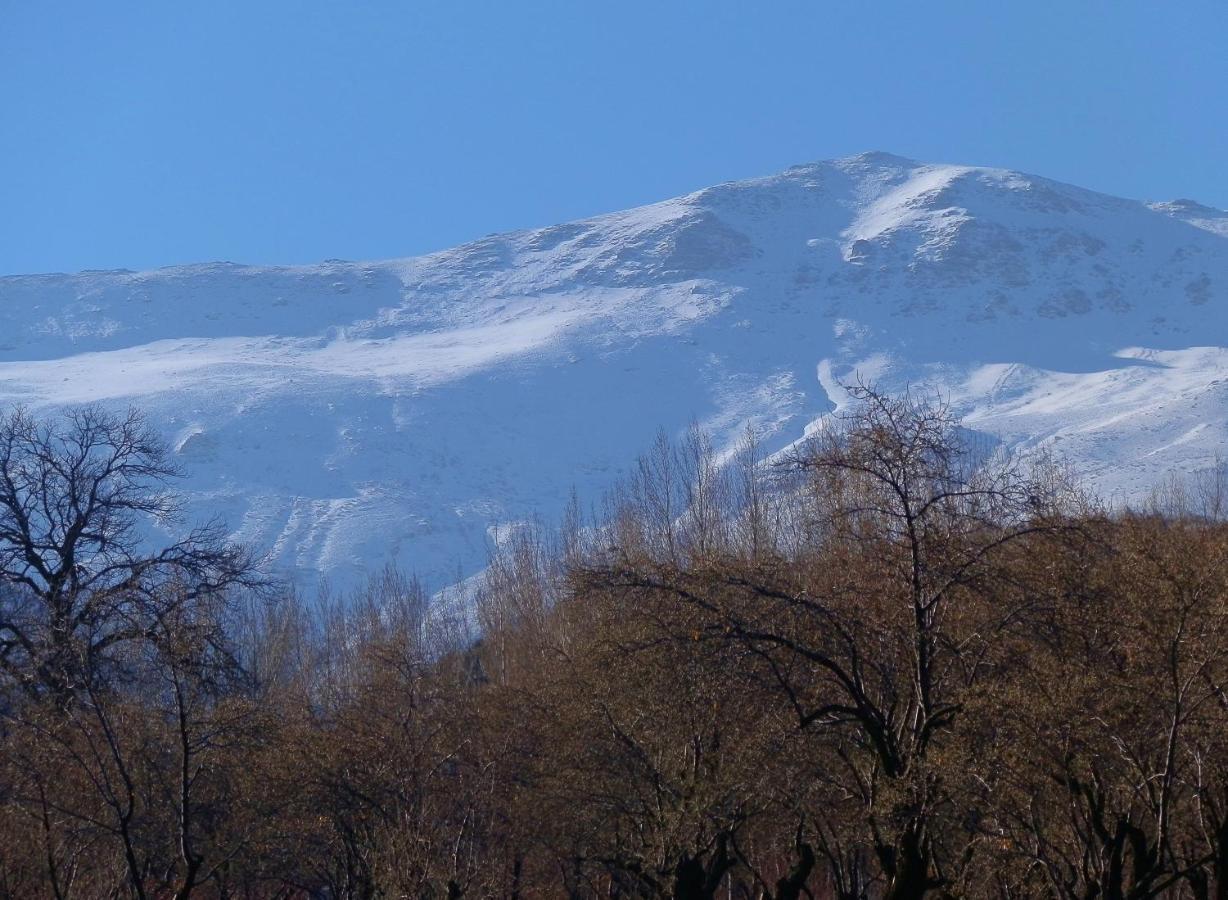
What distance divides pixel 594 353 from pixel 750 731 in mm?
118258

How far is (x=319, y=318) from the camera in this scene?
169 m

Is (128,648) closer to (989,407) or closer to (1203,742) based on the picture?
(1203,742)

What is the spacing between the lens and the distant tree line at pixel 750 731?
16.7 metres

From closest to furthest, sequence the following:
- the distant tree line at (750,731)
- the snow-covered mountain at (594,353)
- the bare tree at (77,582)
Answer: the distant tree line at (750,731) → the bare tree at (77,582) → the snow-covered mountain at (594,353)

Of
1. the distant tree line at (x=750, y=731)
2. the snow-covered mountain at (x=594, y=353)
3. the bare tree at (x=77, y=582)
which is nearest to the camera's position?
the distant tree line at (x=750, y=731)

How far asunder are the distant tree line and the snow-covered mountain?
62.9 m

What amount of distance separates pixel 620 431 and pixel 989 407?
30900 millimetres

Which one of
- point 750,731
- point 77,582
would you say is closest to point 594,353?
point 77,582

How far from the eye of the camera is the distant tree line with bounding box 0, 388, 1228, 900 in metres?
16.7

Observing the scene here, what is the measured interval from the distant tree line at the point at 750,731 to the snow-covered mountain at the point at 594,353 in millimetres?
62855

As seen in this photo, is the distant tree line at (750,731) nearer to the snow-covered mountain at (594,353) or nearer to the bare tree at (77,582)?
the bare tree at (77,582)

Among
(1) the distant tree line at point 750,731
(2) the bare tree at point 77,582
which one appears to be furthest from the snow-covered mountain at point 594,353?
(1) the distant tree line at point 750,731

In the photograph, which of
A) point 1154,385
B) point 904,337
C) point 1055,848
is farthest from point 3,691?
point 904,337

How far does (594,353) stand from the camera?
5408 inches
